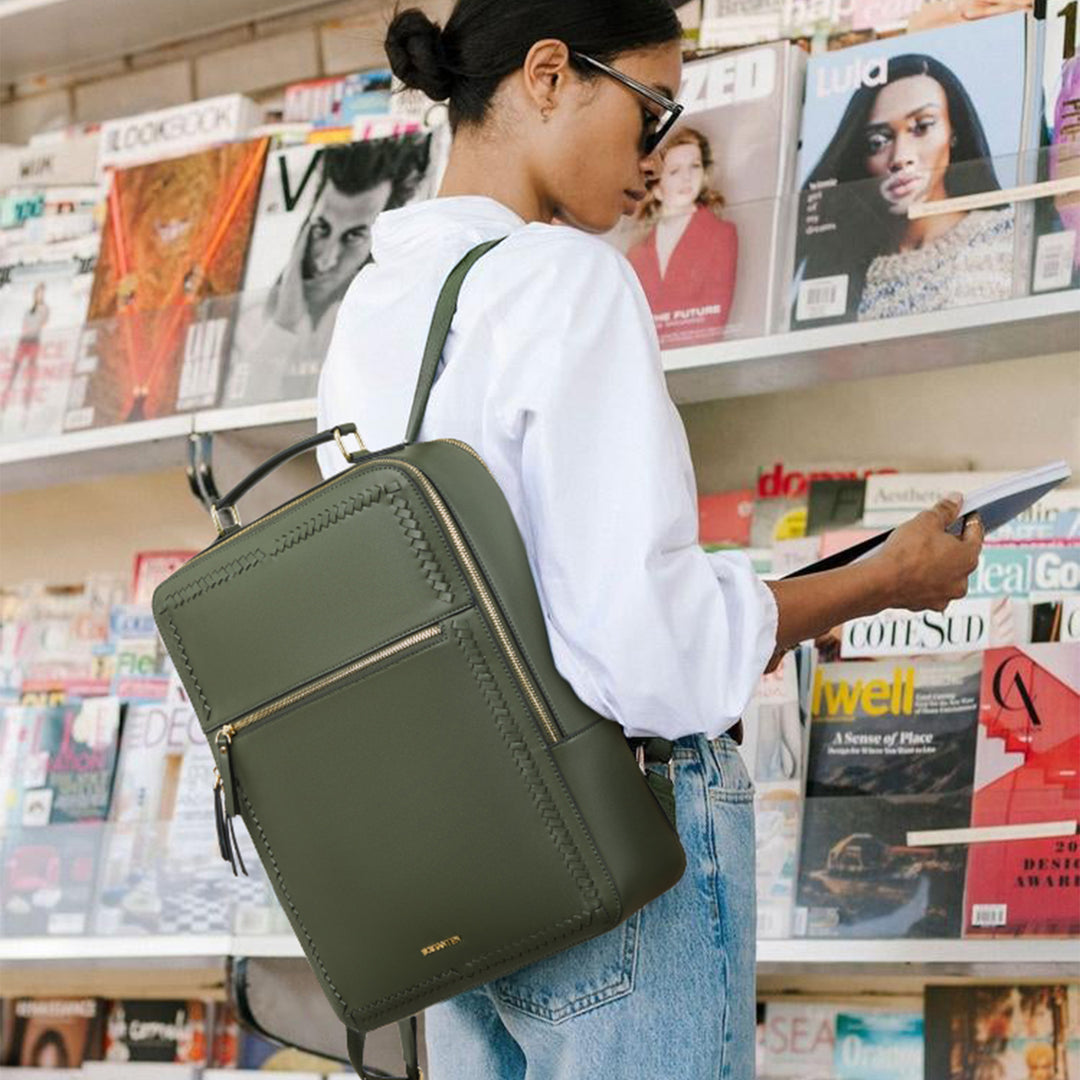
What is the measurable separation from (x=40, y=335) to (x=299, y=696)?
1.27 m

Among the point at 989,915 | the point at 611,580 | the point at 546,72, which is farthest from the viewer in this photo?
the point at 989,915

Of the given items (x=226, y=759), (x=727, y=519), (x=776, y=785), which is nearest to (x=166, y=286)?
(x=727, y=519)

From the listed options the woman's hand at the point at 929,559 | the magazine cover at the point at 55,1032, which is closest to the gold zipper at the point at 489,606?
the woman's hand at the point at 929,559

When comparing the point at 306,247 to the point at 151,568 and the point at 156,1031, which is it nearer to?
the point at 151,568

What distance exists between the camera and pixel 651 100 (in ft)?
4.00

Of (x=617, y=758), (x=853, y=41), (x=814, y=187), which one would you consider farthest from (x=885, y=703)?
(x=617, y=758)

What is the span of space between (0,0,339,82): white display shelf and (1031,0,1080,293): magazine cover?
1.04m

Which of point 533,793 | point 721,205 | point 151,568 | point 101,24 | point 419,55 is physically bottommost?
point 533,793

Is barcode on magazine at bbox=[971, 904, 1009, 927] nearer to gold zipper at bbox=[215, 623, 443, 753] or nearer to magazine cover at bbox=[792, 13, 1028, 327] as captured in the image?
magazine cover at bbox=[792, 13, 1028, 327]

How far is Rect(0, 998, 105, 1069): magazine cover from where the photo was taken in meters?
2.31

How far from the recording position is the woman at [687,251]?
1780 mm

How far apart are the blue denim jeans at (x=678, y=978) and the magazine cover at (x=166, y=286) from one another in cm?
110

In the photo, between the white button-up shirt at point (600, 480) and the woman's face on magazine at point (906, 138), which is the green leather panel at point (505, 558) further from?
the woman's face on magazine at point (906, 138)

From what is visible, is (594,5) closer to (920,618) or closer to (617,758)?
(617,758)
